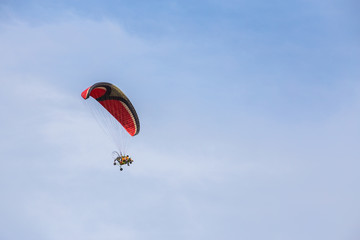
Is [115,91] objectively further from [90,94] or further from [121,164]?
[121,164]

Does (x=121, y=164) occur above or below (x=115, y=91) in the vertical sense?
below

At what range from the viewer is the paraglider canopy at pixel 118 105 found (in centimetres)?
7062

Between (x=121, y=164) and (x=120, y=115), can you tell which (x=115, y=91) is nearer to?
(x=120, y=115)

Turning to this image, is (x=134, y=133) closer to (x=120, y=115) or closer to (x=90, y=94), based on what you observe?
(x=120, y=115)

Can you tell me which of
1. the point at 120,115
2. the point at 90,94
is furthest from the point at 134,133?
the point at 90,94

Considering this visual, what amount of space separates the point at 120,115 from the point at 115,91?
3.73 metres

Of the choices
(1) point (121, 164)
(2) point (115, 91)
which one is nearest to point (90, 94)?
(2) point (115, 91)

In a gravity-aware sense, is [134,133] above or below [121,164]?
above

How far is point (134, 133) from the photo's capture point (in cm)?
7306

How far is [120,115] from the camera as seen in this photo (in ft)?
240

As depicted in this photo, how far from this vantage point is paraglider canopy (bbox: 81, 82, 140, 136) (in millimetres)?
70625

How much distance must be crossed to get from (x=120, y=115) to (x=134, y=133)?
8.75ft

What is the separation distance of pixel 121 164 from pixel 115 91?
8262 mm

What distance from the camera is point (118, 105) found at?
72.2 metres
